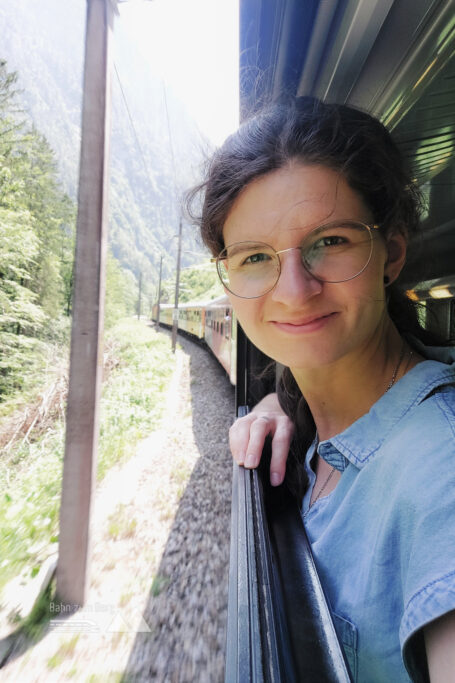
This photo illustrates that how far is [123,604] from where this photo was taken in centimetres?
366

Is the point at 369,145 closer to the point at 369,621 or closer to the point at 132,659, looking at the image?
the point at 369,621

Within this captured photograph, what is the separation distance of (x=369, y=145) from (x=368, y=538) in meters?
0.99

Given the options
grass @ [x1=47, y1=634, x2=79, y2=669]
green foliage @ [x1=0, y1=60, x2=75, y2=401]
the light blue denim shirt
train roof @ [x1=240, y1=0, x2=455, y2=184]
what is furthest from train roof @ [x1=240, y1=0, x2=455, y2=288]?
green foliage @ [x1=0, y1=60, x2=75, y2=401]

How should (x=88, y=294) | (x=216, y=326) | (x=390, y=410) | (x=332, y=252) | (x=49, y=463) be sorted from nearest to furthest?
(x=390, y=410)
(x=332, y=252)
(x=88, y=294)
(x=49, y=463)
(x=216, y=326)

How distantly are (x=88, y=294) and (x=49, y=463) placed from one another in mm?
5432

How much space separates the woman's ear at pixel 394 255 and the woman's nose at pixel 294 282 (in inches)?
11.5

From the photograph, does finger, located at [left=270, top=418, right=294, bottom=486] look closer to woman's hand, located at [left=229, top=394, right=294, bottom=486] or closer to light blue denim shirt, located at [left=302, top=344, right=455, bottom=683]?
woman's hand, located at [left=229, top=394, right=294, bottom=486]

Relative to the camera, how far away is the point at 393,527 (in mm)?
593

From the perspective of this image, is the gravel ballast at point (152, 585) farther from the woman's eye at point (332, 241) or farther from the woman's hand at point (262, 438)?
the woman's eye at point (332, 241)

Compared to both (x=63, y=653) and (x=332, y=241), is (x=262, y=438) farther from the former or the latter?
(x=63, y=653)

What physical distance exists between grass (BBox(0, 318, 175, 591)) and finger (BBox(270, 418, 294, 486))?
3937mm

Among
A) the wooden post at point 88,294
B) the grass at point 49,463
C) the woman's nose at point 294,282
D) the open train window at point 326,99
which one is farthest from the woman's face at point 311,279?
the grass at point 49,463

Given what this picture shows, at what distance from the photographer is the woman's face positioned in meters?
0.90

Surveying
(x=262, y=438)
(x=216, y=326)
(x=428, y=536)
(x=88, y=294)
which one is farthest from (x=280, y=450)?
(x=216, y=326)
